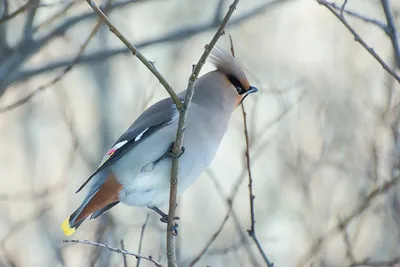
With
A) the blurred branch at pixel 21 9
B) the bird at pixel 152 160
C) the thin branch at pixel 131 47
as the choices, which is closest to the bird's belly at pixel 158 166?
the bird at pixel 152 160

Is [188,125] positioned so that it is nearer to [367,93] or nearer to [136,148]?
[136,148]

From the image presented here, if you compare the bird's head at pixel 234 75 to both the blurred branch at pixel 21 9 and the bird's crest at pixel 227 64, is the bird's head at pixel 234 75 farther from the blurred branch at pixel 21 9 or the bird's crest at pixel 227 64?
the blurred branch at pixel 21 9

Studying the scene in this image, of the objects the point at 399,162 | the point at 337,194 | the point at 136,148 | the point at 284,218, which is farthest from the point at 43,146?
the point at 399,162

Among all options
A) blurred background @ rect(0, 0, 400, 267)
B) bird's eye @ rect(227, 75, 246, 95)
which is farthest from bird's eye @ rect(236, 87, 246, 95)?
blurred background @ rect(0, 0, 400, 267)

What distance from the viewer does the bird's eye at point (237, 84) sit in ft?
13.8

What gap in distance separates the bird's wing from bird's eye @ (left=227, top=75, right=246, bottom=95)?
1.36 feet

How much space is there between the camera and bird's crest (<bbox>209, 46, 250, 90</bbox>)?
161 inches

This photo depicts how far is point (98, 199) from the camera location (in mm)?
3734

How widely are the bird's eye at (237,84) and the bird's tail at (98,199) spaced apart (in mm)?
901

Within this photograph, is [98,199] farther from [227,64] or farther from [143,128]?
[227,64]

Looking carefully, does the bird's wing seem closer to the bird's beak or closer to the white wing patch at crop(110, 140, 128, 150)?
the white wing patch at crop(110, 140, 128, 150)

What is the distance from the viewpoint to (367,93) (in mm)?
8586

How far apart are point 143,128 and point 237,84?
0.64 m

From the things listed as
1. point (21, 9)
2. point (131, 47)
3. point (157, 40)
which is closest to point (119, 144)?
point (157, 40)
